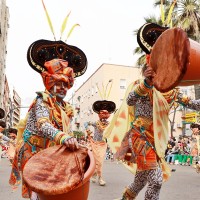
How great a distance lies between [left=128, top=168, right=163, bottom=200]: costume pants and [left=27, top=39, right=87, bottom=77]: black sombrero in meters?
1.42

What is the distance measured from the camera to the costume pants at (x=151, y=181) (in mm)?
3869

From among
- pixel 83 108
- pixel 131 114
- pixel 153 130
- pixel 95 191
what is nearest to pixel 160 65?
pixel 153 130

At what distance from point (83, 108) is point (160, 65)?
200 ft

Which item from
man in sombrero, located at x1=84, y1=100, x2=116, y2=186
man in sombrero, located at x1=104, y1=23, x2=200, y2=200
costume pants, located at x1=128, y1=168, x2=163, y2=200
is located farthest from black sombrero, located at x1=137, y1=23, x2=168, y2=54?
man in sombrero, located at x1=84, y1=100, x2=116, y2=186

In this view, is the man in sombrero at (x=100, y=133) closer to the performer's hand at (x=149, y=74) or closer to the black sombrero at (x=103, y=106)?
the black sombrero at (x=103, y=106)

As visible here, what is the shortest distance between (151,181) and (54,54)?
1.83 metres

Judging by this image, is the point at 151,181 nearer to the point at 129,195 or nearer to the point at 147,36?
the point at 129,195

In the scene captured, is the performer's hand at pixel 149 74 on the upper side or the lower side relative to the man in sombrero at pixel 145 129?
upper

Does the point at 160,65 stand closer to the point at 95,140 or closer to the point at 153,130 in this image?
the point at 153,130

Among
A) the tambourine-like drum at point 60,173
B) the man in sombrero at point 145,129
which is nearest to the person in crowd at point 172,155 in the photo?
the man in sombrero at point 145,129

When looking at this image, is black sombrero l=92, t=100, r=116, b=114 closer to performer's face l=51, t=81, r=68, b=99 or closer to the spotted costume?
the spotted costume

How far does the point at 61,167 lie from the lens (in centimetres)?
279

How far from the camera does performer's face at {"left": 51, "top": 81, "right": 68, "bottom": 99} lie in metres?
3.71

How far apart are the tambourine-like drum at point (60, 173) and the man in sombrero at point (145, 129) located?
1188 millimetres
